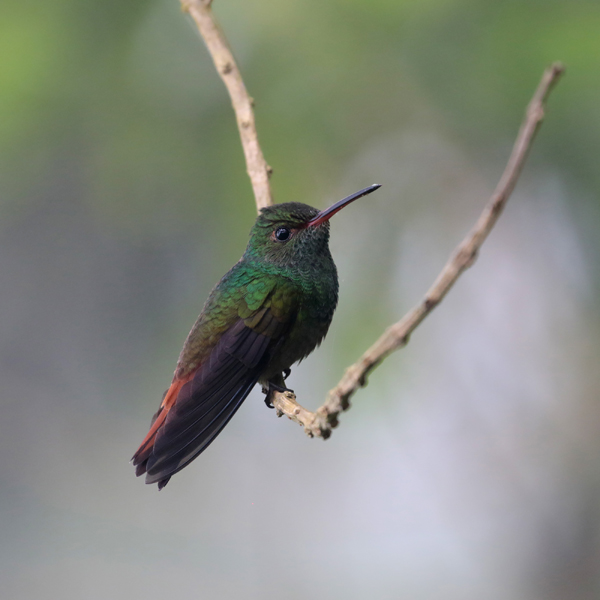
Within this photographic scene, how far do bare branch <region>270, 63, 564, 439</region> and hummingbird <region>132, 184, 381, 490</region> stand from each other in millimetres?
745

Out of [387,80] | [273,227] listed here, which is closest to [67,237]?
[387,80]

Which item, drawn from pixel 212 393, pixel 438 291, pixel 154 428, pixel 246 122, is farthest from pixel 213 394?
pixel 438 291

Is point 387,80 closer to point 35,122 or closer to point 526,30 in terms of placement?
point 526,30

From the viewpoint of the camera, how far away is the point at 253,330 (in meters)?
1.80

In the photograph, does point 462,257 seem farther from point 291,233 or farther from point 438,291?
point 291,233

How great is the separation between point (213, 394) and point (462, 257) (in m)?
1.08

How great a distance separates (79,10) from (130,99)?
0.63 metres

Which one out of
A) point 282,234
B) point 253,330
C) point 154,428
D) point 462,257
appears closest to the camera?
point 462,257

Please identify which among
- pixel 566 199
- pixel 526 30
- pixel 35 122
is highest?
pixel 35 122

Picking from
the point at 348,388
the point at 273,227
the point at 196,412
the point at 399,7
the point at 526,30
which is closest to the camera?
the point at 348,388

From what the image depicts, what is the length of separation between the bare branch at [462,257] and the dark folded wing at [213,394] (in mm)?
706

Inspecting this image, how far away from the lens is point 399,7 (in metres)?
3.74

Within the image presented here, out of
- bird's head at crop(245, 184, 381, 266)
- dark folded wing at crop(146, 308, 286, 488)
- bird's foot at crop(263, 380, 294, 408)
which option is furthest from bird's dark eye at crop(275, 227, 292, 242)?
bird's foot at crop(263, 380, 294, 408)

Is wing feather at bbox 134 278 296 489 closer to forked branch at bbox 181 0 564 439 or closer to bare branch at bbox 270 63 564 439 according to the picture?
forked branch at bbox 181 0 564 439
